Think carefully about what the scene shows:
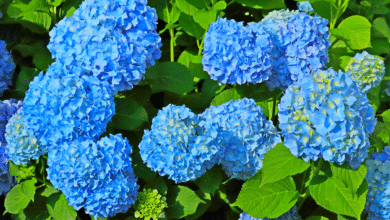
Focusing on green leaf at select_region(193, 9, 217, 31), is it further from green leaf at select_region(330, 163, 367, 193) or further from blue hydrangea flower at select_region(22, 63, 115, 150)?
green leaf at select_region(330, 163, 367, 193)

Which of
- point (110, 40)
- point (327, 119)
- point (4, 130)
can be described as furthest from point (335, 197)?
point (4, 130)

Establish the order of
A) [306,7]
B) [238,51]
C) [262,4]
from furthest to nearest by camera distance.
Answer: [306,7] < [262,4] < [238,51]

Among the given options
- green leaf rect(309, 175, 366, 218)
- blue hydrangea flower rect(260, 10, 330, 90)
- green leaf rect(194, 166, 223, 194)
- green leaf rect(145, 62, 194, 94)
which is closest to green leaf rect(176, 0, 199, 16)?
green leaf rect(145, 62, 194, 94)

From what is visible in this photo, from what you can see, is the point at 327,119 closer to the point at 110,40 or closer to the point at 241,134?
the point at 241,134

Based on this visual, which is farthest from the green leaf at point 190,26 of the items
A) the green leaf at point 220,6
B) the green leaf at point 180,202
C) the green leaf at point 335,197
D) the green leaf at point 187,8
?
the green leaf at point 335,197

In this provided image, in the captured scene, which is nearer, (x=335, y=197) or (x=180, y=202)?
(x=335, y=197)

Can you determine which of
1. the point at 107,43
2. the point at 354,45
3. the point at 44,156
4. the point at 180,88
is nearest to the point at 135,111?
the point at 180,88
